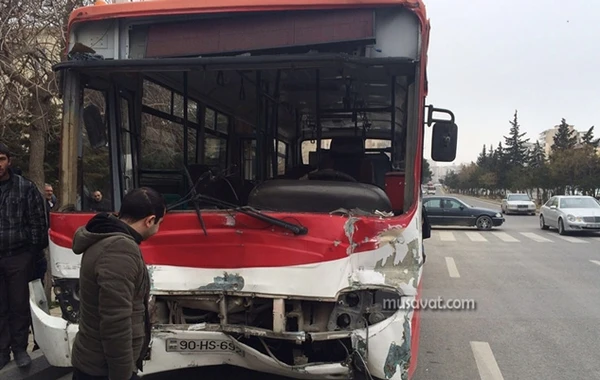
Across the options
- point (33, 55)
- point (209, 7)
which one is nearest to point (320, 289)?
point (209, 7)

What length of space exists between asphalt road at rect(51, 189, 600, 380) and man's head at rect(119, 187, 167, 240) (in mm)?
2580

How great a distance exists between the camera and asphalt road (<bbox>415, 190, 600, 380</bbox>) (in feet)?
17.5

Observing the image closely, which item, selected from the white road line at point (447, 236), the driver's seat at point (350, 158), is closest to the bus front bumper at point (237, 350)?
the driver's seat at point (350, 158)

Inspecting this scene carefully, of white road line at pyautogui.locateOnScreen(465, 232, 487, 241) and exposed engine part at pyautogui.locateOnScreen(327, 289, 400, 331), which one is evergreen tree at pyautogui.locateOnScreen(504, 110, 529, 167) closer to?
white road line at pyautogui.locateOnScreen(465, 232, 487, 241)

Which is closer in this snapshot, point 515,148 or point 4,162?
point 4,162

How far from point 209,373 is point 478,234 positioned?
1720 cm

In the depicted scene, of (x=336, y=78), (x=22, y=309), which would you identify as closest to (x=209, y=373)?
(x=22, y=309)

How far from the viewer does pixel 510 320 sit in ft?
23.7

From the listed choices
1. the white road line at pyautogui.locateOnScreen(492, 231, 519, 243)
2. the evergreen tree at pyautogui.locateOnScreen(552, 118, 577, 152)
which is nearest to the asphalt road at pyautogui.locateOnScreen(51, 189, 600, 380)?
the white road line at pyautogui.locateOnScreen(492, 231, 519, 243)

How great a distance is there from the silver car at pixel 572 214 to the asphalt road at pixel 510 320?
5389mm

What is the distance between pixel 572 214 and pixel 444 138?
57.6ft

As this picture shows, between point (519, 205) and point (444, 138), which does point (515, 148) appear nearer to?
point (519, 205)

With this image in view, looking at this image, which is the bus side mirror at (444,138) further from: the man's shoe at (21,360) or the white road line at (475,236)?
the white road line at (475,236)

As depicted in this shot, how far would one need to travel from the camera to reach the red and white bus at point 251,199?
3400mm
